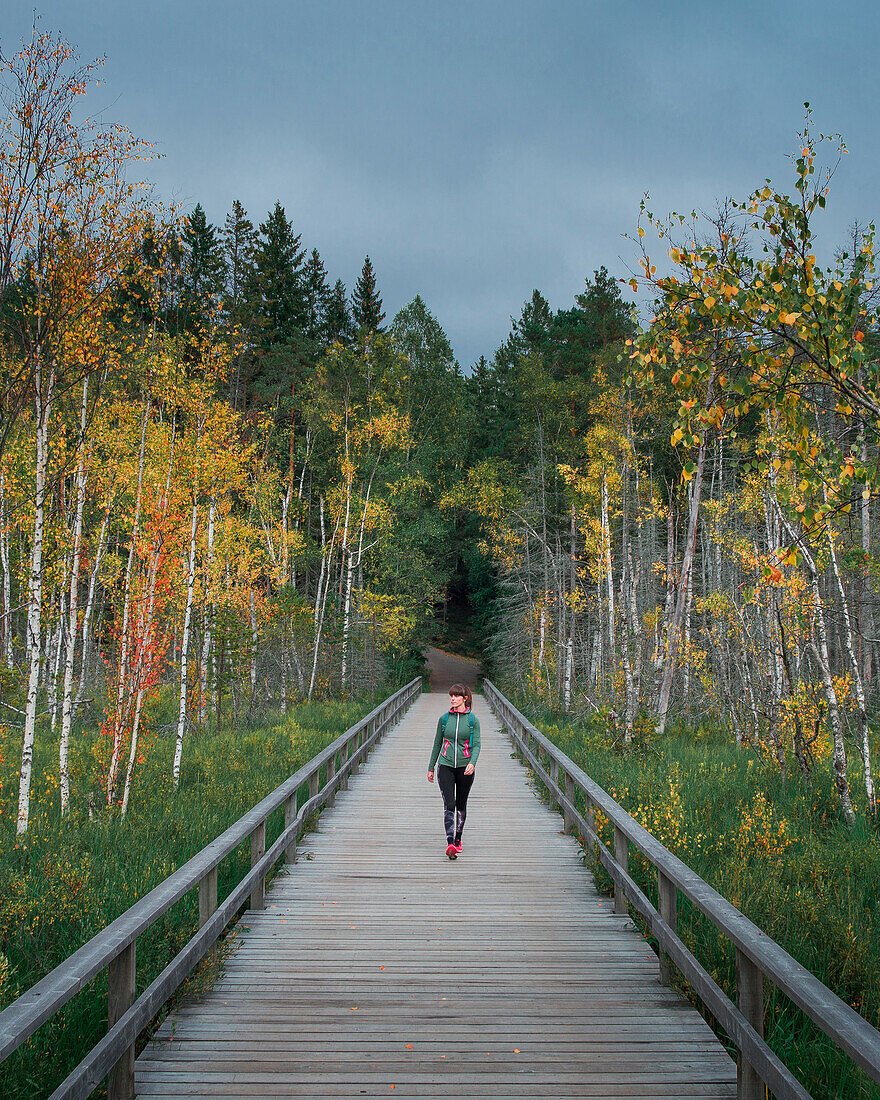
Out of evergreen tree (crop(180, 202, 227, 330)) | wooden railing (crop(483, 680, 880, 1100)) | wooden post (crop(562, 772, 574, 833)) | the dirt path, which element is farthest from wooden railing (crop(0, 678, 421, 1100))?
the dirt path

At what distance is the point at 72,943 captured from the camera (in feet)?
15.9

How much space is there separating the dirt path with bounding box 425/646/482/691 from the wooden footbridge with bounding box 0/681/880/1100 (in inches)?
1358

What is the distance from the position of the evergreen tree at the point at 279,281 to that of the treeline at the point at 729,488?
36.0 feet

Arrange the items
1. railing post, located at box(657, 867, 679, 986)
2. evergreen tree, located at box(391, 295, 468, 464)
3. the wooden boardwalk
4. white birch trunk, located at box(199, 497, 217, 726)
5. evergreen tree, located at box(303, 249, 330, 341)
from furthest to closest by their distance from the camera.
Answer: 1. evergreen tree, located at box(303, 249, 330, 341)
2. evergreen tree, located at box(391, 295, 468, 464)
3. white birch trunk, located at box(199, 497, 217, 726)
4. railing post, located at box(657, 867, 679, 986)
5. the wooden boardwalk

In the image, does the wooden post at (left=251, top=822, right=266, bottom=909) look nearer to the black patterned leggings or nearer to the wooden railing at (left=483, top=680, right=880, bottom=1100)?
the black patterned leggings

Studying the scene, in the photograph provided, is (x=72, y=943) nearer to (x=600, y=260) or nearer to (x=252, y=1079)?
(x=252, y=1079)

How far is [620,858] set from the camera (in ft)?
18.2

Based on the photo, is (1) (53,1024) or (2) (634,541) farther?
(2) (634,541)

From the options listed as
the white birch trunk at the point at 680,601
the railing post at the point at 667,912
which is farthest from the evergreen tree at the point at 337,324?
the railing post at the point at 667,912

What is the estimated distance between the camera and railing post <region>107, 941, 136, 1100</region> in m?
3.01

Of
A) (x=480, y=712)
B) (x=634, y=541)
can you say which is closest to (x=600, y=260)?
(x=634, y=541)

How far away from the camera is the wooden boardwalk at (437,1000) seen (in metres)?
3.27

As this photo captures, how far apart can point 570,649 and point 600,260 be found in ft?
70.5

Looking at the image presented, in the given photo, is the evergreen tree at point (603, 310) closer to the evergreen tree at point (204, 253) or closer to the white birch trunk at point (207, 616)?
the evergreen tree at point (204, 253)
